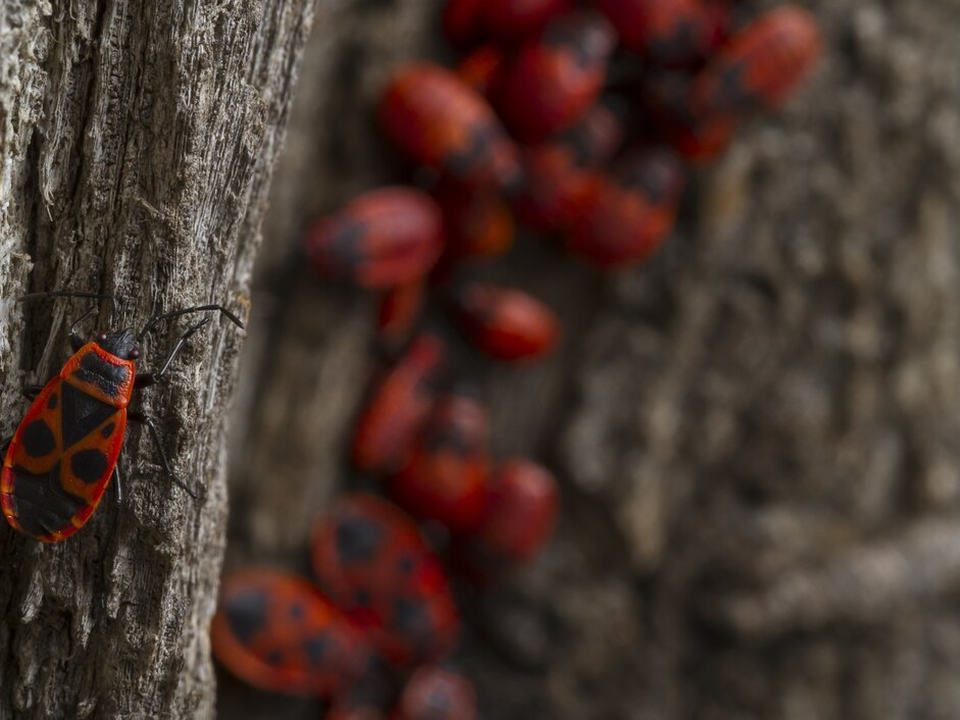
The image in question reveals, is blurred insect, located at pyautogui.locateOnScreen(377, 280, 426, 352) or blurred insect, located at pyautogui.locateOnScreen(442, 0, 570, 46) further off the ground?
blurred insect, located at pyautogui.locateOnScreen(442, 0, 570, 46)

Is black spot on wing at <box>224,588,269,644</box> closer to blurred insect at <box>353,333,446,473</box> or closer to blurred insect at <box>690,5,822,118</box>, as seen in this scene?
blurred insect at <box>353,333,446,473</box>

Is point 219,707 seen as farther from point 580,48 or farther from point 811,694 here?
point 580,48

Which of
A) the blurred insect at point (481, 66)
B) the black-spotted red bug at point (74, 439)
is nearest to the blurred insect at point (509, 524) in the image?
the blurred insect at point (481, 66)

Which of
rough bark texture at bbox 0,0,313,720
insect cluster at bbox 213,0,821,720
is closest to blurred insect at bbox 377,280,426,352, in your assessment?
insect cluster at bbox 213,0,821,720

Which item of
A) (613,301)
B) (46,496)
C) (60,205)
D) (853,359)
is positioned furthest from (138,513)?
(853,359)

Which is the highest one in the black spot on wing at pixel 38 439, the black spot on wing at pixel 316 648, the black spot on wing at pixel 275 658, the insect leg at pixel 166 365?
the insect leg at pixel 166 365

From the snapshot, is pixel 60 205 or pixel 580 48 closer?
pixel 60 205

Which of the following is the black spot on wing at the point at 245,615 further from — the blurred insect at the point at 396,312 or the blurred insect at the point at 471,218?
the blurred insect at the point at 471,218
